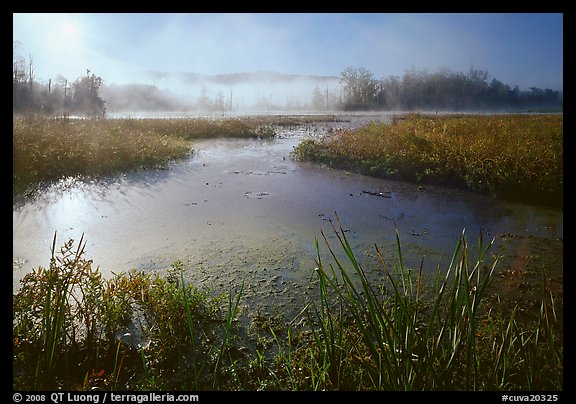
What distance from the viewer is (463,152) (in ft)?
23.5

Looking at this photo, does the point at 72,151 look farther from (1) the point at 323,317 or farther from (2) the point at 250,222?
(1) the point at 323,317

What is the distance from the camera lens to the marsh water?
348cm

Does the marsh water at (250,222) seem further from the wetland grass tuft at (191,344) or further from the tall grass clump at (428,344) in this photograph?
the tall grass clump at (428,344)

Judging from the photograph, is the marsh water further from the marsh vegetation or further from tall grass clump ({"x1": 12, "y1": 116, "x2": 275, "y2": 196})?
tall grass clump ({"x1": 12, "y1": 116, "x2": 275, "y2": 196})

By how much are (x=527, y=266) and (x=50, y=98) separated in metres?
6.18

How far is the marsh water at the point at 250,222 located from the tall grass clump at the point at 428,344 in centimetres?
69

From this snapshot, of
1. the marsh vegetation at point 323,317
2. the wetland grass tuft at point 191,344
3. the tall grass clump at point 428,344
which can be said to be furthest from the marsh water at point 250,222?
the tall grass clump at point 428,344

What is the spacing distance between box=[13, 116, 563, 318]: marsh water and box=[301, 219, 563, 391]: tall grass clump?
0.69 metres

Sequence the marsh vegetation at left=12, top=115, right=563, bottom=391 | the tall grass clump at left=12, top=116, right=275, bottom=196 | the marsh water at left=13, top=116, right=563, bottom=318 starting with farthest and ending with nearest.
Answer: the tall grass clump at left=12, top=116, right=275, bottom=196
the marsh water at left=13, top=116, right=563, bottom=318
the marsh vegetation at left=12, top=115, right=563, bottom=391

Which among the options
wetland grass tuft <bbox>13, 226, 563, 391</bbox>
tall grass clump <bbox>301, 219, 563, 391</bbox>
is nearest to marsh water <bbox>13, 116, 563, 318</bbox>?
wetland grass tuft <bbox>13, 226, 563, 391</bbox>

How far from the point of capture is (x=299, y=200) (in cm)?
552
